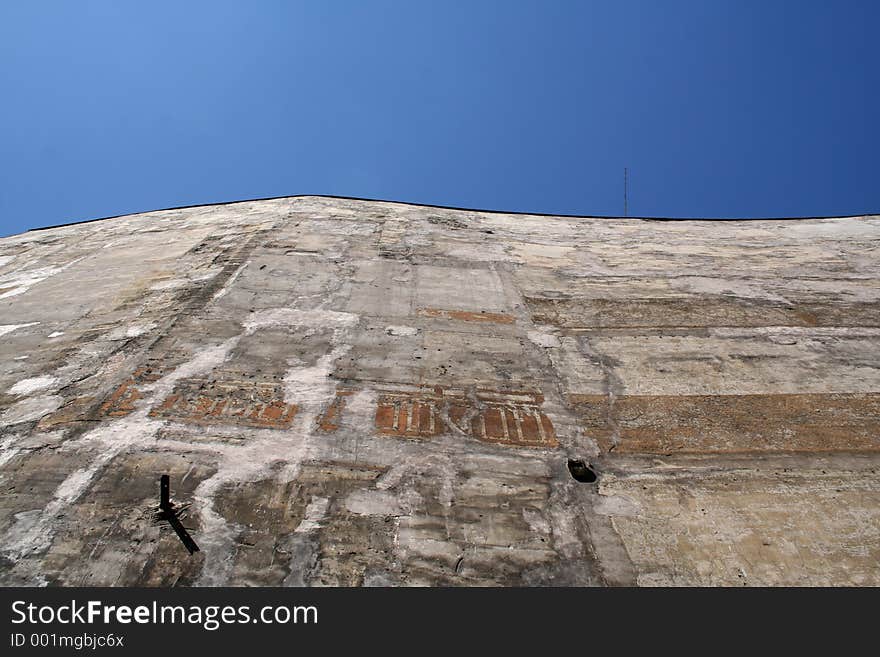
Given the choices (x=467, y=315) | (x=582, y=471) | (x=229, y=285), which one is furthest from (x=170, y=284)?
(x=582, y=471)

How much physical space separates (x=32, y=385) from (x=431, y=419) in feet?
10.0

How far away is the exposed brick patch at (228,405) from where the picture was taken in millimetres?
3650

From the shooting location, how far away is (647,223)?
363 inches

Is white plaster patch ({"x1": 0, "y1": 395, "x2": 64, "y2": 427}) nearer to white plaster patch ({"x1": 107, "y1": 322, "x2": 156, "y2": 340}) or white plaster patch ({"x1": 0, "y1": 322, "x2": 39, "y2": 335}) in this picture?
white plaster patch ({"x1": 107, "y1": 322, "x2": 156, "y2": 340})

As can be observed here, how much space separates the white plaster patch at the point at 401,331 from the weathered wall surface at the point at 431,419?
0.07ft

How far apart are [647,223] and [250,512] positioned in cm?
834

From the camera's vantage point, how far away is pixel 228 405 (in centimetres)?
379

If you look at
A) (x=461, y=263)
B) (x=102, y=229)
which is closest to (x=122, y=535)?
(x=461, y=263)

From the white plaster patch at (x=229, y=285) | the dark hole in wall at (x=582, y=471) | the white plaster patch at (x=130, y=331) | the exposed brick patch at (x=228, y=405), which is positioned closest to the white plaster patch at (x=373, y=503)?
the exposed brick patch at (x=228, y=405)

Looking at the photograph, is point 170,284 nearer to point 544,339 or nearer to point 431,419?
point 431,419

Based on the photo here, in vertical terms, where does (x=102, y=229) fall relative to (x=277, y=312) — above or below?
above

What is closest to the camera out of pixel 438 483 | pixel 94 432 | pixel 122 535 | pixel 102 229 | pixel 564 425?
pixel 122 535

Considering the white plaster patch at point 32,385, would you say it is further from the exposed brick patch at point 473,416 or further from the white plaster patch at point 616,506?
the white plaster patch at point 616,506
